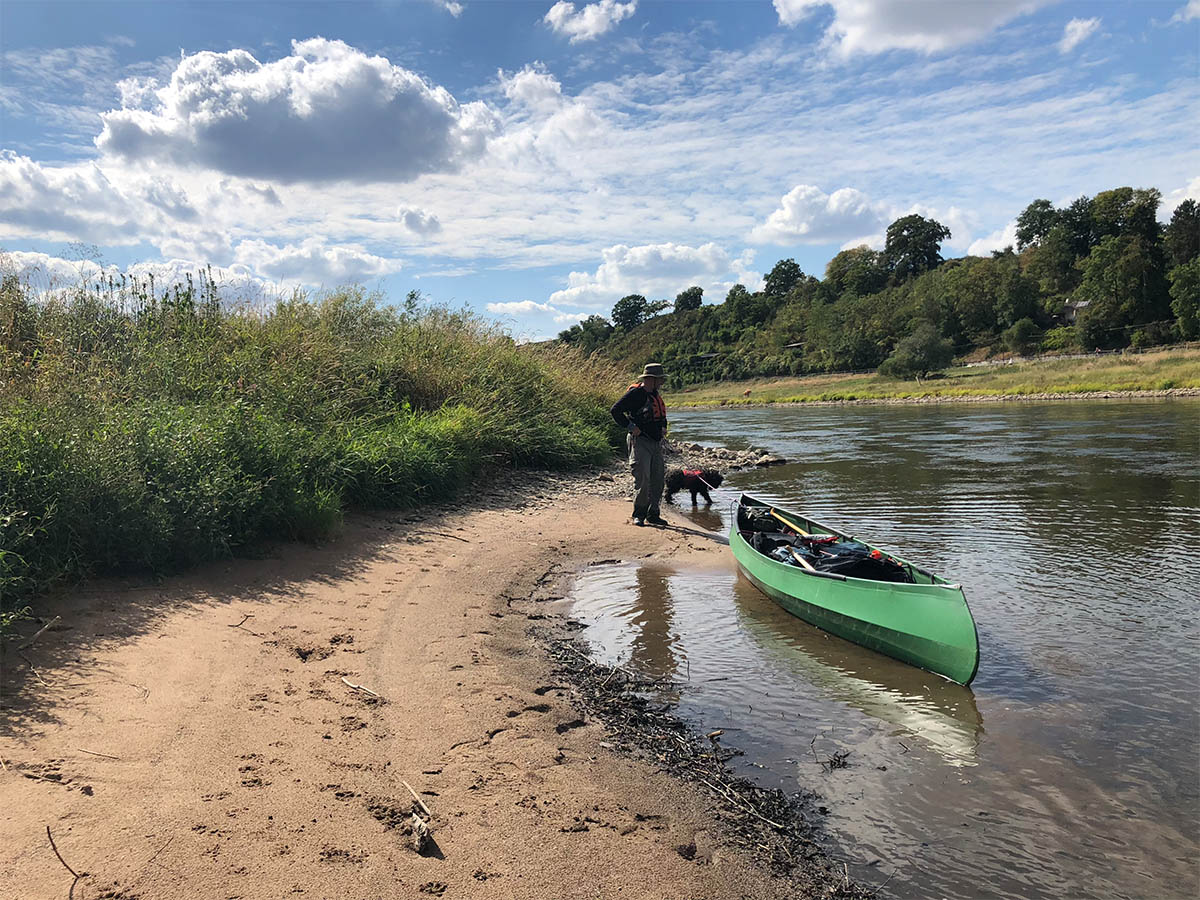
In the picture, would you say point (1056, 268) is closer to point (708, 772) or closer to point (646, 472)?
point (646, 472)

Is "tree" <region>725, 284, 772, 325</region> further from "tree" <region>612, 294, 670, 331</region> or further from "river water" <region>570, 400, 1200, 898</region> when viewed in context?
"river water" <region>570, 400, 1200, 898</region>

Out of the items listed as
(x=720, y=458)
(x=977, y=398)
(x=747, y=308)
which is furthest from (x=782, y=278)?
(x=720, y=458)

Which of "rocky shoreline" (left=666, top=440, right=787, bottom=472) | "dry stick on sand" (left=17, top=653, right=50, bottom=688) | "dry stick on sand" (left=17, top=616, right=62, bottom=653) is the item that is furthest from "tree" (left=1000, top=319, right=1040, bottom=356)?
"dry stick on sand" (left=17, top=653, right=50, bottom=688)

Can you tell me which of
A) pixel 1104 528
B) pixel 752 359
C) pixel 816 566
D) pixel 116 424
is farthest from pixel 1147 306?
pixel 116 424

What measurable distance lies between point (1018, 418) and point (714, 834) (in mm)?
34179

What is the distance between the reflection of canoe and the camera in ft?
16.3

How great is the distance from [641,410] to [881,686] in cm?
626

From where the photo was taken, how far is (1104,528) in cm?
1095

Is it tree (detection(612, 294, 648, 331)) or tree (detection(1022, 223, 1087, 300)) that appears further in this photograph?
tree (detection(612, 294, 648, 331))

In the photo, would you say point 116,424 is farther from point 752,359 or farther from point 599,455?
point 752,359

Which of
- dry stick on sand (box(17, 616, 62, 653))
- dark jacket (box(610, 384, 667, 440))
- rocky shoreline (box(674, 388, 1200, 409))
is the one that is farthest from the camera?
rocky shoreline (box(674, 388, 1200, 409))

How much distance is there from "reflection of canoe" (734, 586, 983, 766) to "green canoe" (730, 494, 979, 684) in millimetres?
137

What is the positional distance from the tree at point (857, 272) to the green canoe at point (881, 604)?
104329 mm

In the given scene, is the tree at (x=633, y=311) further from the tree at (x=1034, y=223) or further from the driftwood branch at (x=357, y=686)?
the driftwood branch at (x=357, y=686)
